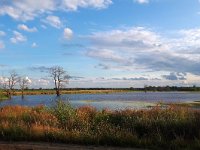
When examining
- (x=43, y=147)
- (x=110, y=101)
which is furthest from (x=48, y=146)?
(x=110, y=101)

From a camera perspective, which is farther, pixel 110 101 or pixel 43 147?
pixel 110 101

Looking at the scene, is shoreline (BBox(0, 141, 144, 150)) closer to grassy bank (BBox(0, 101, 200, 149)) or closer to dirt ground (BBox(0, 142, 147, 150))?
dirt ground (BBox(0, 142, 147, 150))

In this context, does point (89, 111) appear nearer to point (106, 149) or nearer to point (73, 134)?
point (73, 134)

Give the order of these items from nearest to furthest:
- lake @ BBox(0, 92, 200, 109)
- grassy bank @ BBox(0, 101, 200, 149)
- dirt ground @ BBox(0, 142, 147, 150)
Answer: dirt ground @ BBox(0, 142, 147, 150)
grassy bank @ BBox(0, 101, 200, 149)
lake @ BBox(0, 92, 200, 109)

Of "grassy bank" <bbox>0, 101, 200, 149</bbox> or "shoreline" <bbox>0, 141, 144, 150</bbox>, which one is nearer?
"shoreline" <bbox>0, 141, 144, 150</bbox>

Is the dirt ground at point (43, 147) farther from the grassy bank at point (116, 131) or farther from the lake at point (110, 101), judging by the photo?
the lake at point (110, 101)

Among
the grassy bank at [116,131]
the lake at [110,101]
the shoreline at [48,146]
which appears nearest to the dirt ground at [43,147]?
the shoreline at [48,146]

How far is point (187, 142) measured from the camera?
13203 mm

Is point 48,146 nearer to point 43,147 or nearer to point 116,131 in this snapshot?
point 43,147

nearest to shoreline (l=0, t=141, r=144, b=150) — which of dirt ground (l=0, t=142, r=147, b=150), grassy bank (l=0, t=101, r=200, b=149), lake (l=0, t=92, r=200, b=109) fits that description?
dirt ground (l=0, t=142, r=147, b=150)

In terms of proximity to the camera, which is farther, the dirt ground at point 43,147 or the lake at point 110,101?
the lake at point 110,101

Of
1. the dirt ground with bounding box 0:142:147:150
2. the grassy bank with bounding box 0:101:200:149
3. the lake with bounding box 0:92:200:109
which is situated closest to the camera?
the dirt ground with bounding box 0:142:147:150

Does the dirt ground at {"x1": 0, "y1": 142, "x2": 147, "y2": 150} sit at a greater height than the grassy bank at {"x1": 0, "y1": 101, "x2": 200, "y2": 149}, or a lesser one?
lesser

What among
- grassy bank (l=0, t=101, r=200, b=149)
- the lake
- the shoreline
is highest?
the lake
